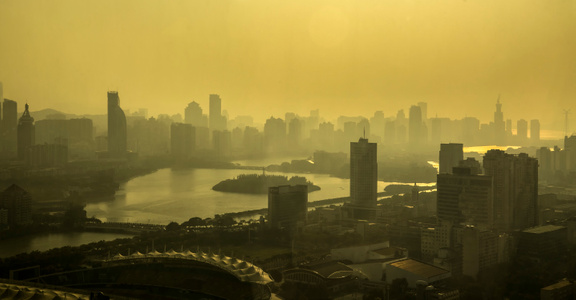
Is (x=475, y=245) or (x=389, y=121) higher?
(x=389, y=121)

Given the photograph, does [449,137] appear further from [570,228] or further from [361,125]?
[570,228]

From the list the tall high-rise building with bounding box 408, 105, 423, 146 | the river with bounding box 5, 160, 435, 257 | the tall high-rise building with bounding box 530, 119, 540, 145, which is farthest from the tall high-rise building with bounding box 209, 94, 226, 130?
the tall high-rise building with bounding box 530, 119, 540, 145

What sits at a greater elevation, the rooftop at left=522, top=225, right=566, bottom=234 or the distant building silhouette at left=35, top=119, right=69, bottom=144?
the distant building silhouette at left=35, top=119, right=69, bottom=144

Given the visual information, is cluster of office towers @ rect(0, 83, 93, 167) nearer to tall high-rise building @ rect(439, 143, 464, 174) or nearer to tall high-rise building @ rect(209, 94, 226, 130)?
tall high-rise building @ rect(209, 94, 226, 130)

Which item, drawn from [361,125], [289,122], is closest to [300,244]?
[289,122]

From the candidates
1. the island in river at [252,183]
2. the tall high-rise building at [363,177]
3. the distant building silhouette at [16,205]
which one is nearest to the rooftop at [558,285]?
the tall high-rise building at [363,177]

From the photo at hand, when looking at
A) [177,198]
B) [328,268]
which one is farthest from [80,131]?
[328,268]

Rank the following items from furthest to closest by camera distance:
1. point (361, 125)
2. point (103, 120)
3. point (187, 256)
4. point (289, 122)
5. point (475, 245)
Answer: point (361, 125) → point (289, 122) → point (103, 120) → point (475, 245) → point (187, 256)
